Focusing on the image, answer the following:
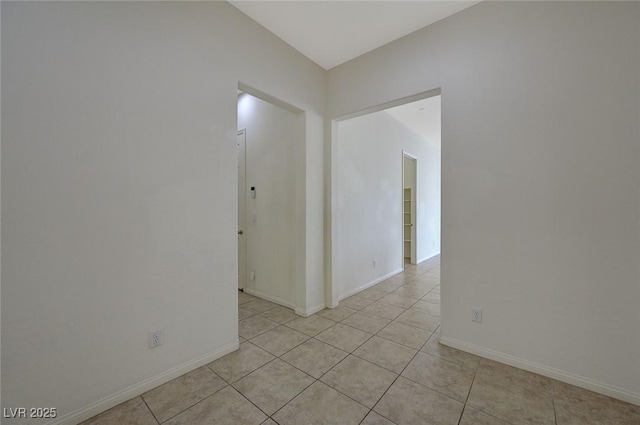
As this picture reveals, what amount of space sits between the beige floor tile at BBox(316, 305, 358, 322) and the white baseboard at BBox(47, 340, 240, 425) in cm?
114

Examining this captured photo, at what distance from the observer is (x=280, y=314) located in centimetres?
301

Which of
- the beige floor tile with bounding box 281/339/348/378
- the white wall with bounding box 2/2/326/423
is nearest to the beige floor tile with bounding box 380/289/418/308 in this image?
the beige floor tile with bounding box 281/339/348/378

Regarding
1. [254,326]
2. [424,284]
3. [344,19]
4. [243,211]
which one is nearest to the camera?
[344,19]

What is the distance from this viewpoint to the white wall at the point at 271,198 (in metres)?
3.20

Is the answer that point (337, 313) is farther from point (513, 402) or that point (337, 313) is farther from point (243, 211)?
point (243, 211)

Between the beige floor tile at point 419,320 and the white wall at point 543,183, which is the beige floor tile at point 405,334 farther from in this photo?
the white wall at point 543,183

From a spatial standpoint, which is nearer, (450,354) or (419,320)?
(450,354)

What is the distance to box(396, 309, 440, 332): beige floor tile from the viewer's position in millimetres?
2662

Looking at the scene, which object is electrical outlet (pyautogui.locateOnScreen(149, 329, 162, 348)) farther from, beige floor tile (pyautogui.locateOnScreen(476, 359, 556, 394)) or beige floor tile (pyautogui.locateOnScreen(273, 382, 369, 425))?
beige floor tile (pyautogui.locateOnScreen(476, 359, 556, 394))

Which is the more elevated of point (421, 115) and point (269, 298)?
point (421, 115)

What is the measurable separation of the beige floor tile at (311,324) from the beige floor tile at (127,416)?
136cm

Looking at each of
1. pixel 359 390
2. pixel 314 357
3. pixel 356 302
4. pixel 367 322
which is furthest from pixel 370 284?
pixel 359 390

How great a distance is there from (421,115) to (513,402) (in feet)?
13.8

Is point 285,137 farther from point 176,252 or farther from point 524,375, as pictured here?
point 524,375
